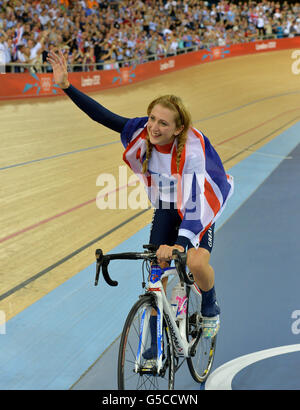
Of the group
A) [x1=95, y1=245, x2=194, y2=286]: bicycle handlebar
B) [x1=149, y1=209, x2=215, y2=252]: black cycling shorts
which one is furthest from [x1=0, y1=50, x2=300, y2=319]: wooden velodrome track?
[x1=95, y1=245, x2=194, y2=286]: bicycle handlebar

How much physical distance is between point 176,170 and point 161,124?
208 mm

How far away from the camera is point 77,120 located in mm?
10930

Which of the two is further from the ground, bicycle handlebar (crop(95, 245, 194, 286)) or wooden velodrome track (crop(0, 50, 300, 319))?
bicycle handlebar (crop(95, 245, 194, 286))

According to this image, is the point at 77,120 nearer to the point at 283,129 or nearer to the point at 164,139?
the point at 283,129

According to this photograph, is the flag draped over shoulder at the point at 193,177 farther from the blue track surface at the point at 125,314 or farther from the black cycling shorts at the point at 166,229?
the blue track surface at the point at 125,314

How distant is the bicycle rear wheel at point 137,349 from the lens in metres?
2.02

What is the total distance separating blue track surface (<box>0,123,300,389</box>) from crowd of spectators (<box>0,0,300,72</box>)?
7.56 meters

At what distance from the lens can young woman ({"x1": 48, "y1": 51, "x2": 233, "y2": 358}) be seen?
→ 2242mm

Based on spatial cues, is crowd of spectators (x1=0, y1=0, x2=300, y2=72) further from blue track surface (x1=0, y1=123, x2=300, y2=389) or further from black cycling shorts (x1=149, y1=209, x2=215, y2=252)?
black cycling shorts (x1=149, y1=209, x2=215, y2=252)

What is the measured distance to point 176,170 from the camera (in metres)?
2.31

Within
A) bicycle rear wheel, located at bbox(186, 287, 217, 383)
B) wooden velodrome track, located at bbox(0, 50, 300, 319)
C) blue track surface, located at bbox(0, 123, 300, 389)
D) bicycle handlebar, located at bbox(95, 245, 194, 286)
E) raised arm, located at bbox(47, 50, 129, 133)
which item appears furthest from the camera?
wooden velodrome track, located at bbox(0, 50, 300, 319)

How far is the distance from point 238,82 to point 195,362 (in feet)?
52.8

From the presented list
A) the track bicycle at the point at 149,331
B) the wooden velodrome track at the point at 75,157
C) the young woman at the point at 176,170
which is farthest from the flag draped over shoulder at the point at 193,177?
the wooden velodrome track at the point at 75,157
